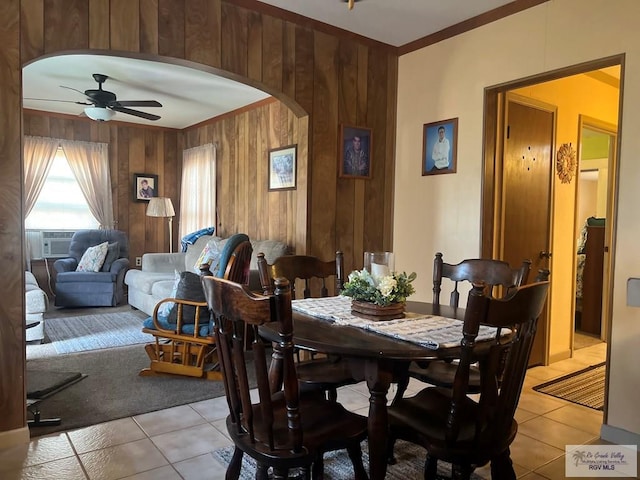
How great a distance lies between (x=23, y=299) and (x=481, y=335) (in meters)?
2.24

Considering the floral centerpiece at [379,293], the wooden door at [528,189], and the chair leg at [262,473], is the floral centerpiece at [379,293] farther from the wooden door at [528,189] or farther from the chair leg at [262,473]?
the wooden door at [528,189]

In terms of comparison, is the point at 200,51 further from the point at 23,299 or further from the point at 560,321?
the point at 560,321

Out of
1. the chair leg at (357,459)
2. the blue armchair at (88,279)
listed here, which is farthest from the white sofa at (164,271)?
the chair leg at (357,459)

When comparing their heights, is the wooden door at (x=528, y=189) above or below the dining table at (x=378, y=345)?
above

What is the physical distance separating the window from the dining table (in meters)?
6.03

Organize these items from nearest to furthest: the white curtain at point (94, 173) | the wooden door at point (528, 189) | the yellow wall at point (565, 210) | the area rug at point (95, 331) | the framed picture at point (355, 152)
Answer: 1. the wooden door at point (528, 189)
2. the framed picture at point (355, 152)
3. the yellow wall at point (565, 210)
4. the area rug at point (95, 331)
5. the white curtain at point (94, 173)

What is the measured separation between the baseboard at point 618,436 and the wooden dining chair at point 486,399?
131 cm

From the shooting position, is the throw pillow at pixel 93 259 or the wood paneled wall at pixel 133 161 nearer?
the throw pillow at pixel 93 259

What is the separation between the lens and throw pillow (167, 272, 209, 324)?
3367mm

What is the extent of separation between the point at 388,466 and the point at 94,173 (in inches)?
244

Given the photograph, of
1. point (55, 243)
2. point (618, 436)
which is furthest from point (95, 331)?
point (618, 436)

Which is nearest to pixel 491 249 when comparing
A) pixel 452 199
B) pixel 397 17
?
pixel 452 199

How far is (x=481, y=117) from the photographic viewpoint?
3357mm

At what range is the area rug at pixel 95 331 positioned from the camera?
4.25 metres
